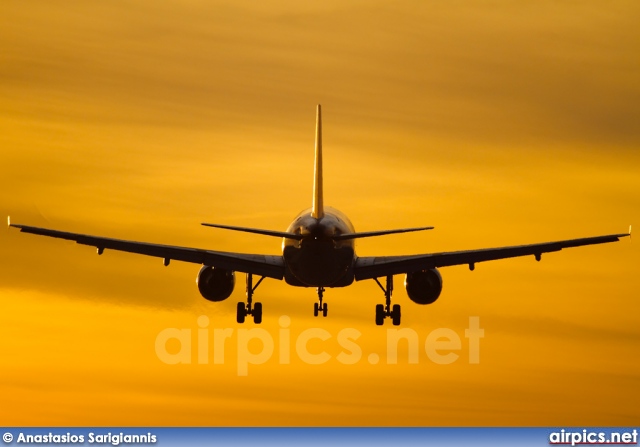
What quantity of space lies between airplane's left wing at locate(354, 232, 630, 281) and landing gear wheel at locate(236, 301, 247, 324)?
8.04 metres

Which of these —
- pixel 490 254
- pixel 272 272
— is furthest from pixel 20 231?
pixel 490 254

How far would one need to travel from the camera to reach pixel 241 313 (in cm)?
10481

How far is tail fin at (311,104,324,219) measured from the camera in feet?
322

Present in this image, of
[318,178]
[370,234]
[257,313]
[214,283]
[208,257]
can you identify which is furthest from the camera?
[257,313]

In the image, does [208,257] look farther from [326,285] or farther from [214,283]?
[326,285]

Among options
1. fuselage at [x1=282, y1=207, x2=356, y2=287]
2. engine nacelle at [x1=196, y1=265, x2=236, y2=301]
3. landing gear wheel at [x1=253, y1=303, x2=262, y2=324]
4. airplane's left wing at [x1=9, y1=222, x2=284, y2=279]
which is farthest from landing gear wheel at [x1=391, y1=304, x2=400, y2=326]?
engine nacelle at [x1=196, y1=265, x2=236, y2=301]

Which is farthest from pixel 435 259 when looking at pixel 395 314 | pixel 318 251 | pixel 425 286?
pixel 318 251

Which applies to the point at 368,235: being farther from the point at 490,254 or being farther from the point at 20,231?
the point at 20,231

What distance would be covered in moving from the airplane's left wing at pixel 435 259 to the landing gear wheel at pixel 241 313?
26.4 feet

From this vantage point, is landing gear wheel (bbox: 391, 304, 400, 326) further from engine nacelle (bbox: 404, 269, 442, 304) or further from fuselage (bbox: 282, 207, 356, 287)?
fuselage (bbox: 282, 207, 356, 287)

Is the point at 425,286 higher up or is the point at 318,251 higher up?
the point at 425,286

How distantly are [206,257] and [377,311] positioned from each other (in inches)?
456

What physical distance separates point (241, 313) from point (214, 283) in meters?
4.00

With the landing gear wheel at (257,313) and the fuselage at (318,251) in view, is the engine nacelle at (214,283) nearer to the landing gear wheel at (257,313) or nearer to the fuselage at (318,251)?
the landing gear wheel at (257,313)
